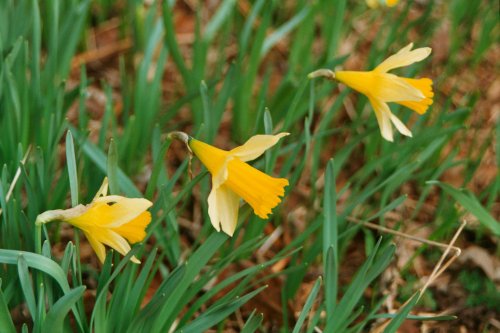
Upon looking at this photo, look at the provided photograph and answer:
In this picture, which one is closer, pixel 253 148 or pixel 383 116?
A: pixel 253 148

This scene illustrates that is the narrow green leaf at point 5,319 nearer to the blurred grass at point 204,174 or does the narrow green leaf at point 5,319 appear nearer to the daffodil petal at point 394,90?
the blurred grass at point 204,174

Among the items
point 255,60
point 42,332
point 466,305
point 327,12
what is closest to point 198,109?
point 255,60

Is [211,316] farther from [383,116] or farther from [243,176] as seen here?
[383,116]

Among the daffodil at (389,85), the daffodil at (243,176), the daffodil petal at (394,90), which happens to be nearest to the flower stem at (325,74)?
the daffodil at (389,85)

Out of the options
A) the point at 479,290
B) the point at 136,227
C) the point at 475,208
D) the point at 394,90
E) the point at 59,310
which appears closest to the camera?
the point at 59,310

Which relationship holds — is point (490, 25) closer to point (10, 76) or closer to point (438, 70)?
point (438, 70)

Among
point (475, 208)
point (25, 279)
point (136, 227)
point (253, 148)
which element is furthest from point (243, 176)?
point (475, 208)

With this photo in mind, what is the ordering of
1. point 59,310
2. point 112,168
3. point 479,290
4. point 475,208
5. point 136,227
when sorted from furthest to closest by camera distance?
point 479,290
point 475,208
point 112,168
point 136,227
point 59,310
